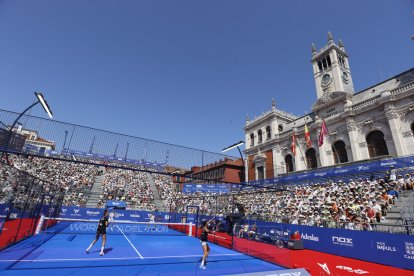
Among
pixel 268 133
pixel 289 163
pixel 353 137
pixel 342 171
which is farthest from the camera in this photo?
pixel 268 133

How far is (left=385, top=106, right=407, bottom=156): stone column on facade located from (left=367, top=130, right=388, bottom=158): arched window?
6.01 ft

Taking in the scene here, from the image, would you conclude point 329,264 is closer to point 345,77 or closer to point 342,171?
point 342,171

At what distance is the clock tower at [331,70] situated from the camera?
35469mm

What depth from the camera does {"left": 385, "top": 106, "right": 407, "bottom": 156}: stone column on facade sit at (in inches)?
927

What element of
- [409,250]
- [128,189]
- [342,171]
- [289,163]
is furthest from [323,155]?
[128,189]

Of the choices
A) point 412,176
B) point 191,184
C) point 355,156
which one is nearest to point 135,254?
point 191,184

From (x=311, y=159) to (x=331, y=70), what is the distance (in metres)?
15.7

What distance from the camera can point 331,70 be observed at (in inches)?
1451

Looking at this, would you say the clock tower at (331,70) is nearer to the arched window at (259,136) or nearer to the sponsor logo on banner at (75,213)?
the arched window at (259,136)

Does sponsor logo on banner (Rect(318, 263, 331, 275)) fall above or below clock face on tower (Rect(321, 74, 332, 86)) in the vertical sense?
below

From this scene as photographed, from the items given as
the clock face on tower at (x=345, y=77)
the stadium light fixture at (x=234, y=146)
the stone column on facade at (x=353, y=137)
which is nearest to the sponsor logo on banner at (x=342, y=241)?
the stadium light fixture at (x=234, y=146)

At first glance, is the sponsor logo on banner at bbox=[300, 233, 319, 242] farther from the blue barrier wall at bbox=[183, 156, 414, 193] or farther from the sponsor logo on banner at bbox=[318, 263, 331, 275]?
the blue barrier wall at bbox=[183, 156, 414, 193]

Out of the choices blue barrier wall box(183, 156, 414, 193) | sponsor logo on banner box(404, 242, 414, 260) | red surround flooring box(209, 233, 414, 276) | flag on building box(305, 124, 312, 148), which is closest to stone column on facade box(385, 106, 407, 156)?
blue barrier wall box(183, 156, 414, 193)

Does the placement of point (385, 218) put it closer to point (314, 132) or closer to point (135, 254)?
point (135, 254)
